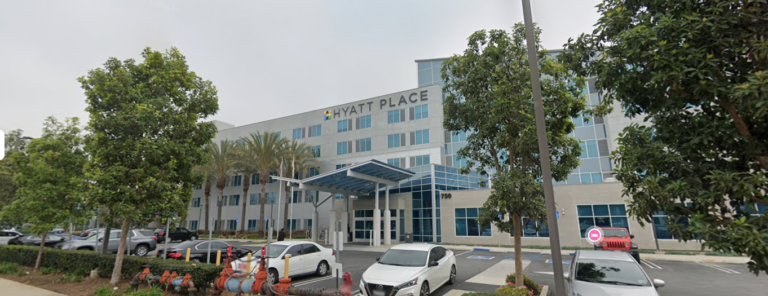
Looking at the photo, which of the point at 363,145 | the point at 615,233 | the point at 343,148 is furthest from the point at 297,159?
the point at 615,233

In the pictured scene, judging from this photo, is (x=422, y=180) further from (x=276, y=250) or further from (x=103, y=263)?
(x=103, y=263)

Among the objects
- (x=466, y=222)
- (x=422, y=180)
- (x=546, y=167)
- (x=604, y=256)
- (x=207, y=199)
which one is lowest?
(x=604, y=256)

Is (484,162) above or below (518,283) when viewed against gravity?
above

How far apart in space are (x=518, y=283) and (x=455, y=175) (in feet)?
81.6

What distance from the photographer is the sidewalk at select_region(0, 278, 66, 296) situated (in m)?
10.7

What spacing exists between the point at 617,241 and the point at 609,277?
1124cm

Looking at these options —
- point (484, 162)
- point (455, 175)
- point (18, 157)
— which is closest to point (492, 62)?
point (484, 162)

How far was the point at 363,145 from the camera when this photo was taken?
41656 mm

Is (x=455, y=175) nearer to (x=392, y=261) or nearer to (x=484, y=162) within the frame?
(x=484, y=162)

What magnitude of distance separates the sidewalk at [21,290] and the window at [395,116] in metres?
32.4

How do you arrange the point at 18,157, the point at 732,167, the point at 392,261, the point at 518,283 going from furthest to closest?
1. the point at 18,157
2. the point at 392,261
3. the point at 518,283
4. the point at 732,167

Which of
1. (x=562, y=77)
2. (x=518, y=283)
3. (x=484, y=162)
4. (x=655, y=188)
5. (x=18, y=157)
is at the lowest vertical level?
(x=518, y=283)

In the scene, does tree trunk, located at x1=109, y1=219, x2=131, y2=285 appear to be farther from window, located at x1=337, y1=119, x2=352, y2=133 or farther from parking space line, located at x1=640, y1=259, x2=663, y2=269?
window, located at x1=337, y1=119, x2=352, y2=133

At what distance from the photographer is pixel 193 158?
1252 centimetres
